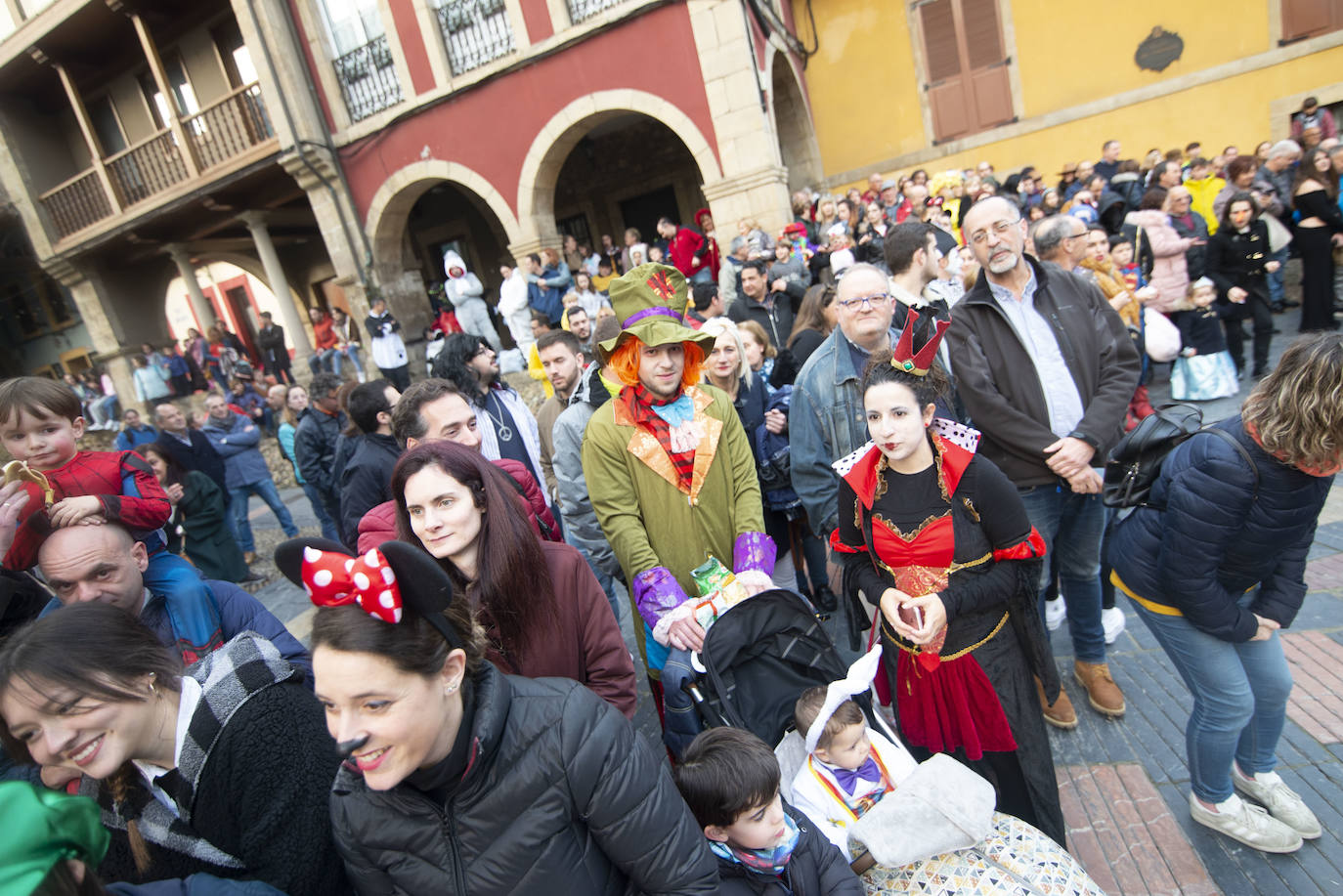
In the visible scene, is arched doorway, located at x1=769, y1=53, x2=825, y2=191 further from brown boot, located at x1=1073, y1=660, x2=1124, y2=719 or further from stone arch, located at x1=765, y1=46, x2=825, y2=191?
brown boot, located at x1=1073, y1=660, x2=1124, y2=719

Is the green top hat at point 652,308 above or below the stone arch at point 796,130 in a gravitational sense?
below

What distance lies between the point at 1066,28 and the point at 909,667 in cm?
1537

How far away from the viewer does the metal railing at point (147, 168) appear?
13.4 m

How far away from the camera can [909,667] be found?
7.32ft

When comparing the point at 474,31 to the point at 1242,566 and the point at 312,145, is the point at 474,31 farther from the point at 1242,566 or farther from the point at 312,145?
the point at 1242,566

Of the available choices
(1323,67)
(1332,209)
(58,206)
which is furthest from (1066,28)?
(58,206)

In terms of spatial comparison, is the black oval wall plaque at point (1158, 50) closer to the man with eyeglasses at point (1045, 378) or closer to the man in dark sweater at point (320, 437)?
the man with eyeglasses at point (1045, 378)

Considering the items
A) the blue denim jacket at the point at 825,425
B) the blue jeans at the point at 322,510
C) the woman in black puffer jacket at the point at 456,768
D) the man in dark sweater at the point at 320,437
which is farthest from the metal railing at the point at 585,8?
the woman in black puffer jacket at the point at 456,768

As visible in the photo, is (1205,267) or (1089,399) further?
(1205,267)

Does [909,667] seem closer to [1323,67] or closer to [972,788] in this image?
[972,788]

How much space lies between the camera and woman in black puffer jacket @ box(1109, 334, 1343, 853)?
69.1 inches

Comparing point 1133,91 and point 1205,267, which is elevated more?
point 1133,91

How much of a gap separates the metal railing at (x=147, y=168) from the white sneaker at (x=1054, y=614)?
1726 cm


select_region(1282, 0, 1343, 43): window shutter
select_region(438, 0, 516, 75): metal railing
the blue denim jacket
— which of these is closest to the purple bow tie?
the blue denim jacket
